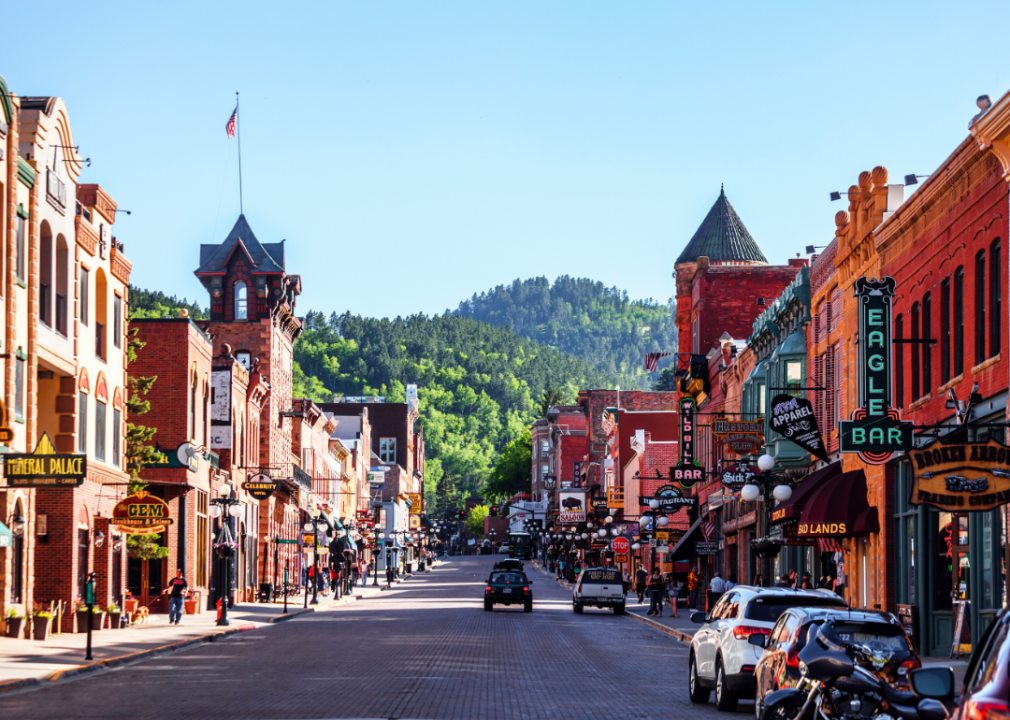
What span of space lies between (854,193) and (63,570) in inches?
880

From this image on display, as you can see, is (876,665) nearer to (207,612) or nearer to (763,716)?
(763,716)

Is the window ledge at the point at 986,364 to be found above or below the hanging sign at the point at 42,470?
above

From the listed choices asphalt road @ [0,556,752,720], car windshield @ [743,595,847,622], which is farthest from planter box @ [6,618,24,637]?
car windshield @ [743,595,847,622]

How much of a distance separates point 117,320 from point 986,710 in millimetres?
38562

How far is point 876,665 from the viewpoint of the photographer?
45.2 feet

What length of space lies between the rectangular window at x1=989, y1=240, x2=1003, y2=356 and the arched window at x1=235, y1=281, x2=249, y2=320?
182ft

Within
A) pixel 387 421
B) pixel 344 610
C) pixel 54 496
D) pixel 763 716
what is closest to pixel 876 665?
pixel 763 716

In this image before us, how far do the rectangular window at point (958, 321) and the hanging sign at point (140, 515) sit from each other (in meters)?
20.0

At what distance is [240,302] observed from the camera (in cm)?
7725

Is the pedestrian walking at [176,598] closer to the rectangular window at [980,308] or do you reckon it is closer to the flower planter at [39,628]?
the flower planter at [39,628]

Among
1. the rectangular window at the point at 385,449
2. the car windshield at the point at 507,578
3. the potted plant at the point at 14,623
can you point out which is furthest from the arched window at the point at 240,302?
the rectangular window at the point at 385,449

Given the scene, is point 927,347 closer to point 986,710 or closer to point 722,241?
point 986,710

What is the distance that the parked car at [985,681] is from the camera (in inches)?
260

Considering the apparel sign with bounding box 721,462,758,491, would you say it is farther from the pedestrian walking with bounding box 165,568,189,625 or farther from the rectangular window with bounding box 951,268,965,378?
the pedestrian walking with bounding box 165,568,189,625
